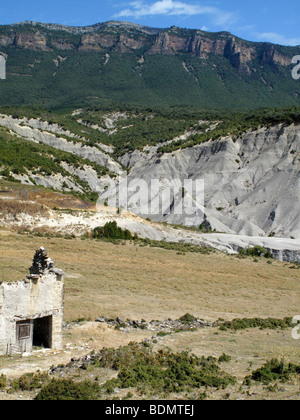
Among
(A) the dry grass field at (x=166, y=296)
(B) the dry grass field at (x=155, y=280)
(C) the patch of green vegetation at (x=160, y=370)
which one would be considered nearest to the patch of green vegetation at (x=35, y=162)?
(B) the dry grass field at (x=155, y=280)

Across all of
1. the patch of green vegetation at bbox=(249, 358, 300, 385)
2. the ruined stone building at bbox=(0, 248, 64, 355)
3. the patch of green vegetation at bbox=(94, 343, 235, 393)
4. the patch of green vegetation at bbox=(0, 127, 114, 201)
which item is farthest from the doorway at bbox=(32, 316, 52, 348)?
the patch of green vegetation at bbox=(0, 127, 114, 201)

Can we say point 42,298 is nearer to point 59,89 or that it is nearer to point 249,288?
point 249,288

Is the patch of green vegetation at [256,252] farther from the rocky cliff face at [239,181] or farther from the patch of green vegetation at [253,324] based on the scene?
the patch of green vegetation at [253,324]

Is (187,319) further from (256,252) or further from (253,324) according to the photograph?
(256,252)

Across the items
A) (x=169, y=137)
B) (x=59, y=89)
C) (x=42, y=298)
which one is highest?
(x=59, y=89)

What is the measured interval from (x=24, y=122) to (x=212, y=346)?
103 m

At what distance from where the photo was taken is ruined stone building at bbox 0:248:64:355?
51.4 ft

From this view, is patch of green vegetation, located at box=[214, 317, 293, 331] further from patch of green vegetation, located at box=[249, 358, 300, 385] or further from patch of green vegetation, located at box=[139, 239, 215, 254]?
patch of green vegetation, located at box=[139, 239, 215, 254]

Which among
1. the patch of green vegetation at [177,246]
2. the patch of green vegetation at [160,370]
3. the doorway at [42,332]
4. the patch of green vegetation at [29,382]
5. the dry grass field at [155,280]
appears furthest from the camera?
the patch of green vegetation at [177,246]

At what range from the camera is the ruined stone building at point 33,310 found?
15.7 m

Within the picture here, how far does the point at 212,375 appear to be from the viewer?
13.9m

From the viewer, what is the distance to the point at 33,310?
16.3 meters

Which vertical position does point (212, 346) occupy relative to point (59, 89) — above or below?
below

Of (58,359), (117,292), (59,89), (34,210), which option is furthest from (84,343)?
(59,89)
